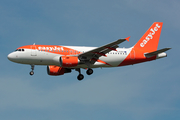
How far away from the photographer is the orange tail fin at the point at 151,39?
46812 mm

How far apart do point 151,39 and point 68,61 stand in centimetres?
1418

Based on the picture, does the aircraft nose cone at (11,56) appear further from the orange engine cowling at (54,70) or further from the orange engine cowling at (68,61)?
the orange engine cowling at (54,70)

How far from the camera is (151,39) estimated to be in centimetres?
4775

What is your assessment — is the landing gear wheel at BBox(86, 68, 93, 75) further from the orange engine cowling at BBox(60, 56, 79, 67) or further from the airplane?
the orange engine cowling at BBox(60, 56, 79, 67)

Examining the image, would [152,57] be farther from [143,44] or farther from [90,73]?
[90,73]

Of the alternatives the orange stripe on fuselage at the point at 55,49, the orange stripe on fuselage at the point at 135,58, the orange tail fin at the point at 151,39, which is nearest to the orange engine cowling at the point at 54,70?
the orange stripe on fuselage at the point at 55,49

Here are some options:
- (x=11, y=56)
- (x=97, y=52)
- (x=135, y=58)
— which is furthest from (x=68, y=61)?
(x=135, y=58)

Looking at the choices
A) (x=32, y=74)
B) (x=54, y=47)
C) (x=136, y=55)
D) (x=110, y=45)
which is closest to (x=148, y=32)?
(x=136, y=55)

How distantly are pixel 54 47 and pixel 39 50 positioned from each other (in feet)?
6.47

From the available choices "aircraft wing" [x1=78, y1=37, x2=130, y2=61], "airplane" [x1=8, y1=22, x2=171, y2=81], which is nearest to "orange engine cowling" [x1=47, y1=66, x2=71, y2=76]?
"airplane" [x1=8, y1=22, x2=171, y2=81]

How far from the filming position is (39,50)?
40.8 metres

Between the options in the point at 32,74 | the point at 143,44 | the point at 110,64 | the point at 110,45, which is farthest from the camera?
the point at 143,44

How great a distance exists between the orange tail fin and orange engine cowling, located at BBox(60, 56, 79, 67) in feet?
33.8

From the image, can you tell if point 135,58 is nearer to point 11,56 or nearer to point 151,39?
point 151,39
